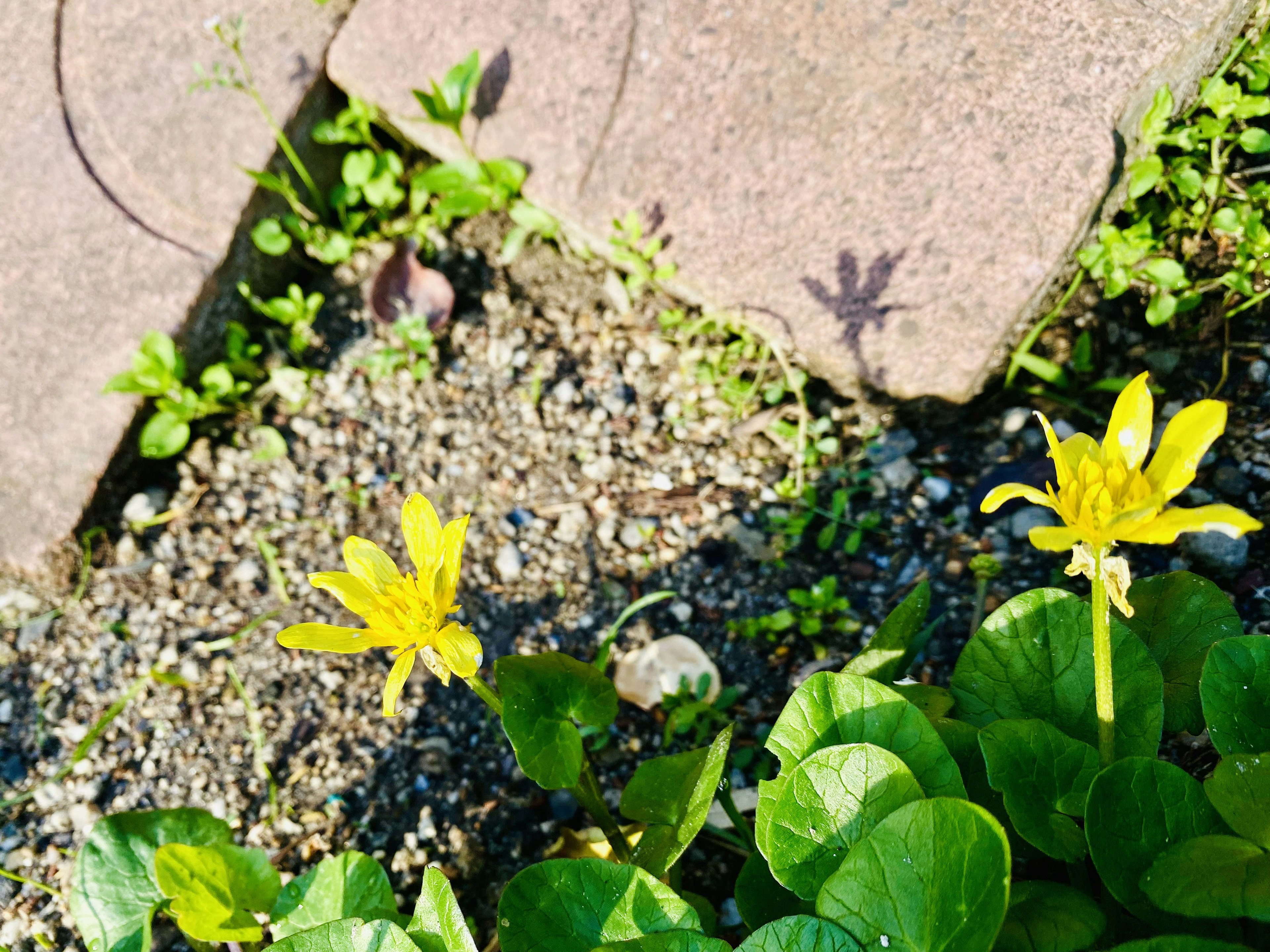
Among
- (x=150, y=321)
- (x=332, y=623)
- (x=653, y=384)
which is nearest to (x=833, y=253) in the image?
(x=653, y=384)

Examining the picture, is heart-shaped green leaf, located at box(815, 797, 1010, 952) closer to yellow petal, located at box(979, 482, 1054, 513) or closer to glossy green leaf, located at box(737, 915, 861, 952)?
glossy green leaf, located at box(737, 915, 861, 952)

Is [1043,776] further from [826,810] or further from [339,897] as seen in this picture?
[339,897]

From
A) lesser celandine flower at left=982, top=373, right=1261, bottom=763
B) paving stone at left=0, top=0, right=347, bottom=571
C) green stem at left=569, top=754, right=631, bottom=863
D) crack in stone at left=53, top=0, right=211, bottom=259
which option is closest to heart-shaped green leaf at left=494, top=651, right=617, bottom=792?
green stem at left=569, top=754, right=631, bottom=863

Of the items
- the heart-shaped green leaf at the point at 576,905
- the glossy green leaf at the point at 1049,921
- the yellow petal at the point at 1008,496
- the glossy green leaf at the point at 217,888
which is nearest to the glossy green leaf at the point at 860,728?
the glossy green leaf at the point at 1049,921

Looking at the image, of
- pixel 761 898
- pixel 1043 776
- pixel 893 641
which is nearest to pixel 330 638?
pixel 761 898

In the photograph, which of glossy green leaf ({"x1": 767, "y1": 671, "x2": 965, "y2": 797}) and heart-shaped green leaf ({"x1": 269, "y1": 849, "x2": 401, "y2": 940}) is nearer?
glossy green leaf ({"x1": 767, "y1": 671, "x2": 965, "y2": 797})

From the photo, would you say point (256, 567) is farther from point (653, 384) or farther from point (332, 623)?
point (653, 384)

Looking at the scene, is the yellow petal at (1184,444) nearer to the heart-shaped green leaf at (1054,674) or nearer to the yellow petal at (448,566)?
the heart-shaped green leaf at (1054,674)

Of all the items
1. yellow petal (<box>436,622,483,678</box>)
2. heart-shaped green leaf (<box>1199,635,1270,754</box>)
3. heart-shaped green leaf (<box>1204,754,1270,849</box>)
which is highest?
heart-shaped green leaf (<box>1199,635,1270,754</box>)
